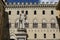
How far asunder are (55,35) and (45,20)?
3.40 meters

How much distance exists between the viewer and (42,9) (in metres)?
38.0

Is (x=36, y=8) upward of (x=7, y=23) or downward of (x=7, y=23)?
upward

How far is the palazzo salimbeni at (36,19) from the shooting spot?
36719mm

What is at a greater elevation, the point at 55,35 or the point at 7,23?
the point at 7,23

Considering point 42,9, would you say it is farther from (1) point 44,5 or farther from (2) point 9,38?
(2) point 9,38

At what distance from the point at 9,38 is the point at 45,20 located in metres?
7.54

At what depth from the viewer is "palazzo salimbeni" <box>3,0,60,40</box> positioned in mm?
36719

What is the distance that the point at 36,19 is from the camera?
37.5m

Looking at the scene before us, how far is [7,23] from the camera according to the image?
3753cm

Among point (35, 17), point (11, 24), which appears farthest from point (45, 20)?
point (11, 24)

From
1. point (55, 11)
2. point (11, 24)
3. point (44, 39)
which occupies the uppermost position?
point (55, 11)

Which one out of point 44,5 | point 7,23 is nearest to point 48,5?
point 44,5

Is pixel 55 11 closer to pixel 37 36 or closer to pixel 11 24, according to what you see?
pixel 37 36

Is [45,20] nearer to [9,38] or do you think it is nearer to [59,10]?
[59,10]
